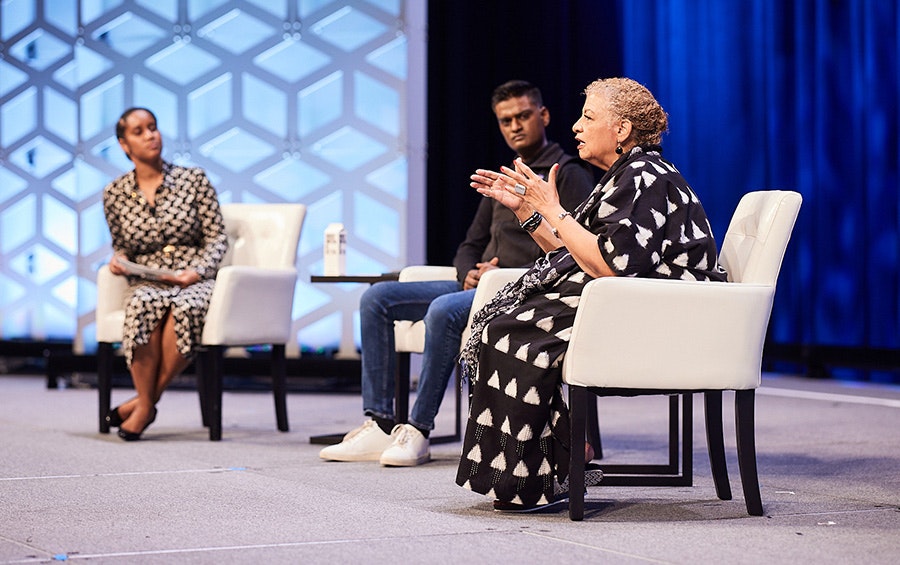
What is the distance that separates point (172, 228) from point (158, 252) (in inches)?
4.2

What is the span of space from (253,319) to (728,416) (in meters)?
1.95

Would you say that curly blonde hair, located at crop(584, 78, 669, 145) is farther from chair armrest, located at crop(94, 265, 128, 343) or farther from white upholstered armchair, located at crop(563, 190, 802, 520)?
chair armrest, located at crop(94, 265, 128, 343)

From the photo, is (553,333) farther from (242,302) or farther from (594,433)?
(242,302)

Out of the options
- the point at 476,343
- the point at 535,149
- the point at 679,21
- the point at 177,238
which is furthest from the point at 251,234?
the point at 679,21

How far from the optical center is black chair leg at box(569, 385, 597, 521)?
8.78 feet

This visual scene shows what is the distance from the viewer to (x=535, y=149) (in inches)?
155

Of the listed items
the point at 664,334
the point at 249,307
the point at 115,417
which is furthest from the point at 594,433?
the point at 115,417

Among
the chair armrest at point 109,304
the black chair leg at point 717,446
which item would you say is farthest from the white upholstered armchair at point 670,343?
the chair armrest at point 109,304

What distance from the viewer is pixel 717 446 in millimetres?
3023

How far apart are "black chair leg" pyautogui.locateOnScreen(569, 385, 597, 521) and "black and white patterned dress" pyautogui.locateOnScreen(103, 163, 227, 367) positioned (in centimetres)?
199

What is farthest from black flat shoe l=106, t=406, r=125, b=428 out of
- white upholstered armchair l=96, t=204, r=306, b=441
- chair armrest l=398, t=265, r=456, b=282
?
chair armrest l=398, t=265, r=456, b=282

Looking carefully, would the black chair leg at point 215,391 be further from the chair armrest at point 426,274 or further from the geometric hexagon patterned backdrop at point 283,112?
the geometric hexagon patterned backdrop at point 283,112

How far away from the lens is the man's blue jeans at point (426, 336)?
3.68 meters

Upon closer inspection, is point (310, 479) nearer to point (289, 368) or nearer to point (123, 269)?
point (123, 269)
